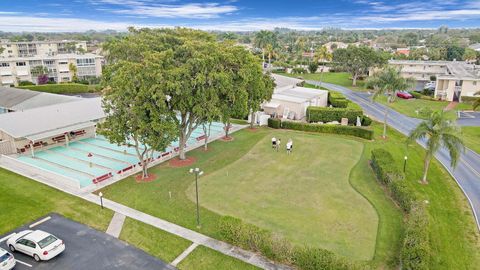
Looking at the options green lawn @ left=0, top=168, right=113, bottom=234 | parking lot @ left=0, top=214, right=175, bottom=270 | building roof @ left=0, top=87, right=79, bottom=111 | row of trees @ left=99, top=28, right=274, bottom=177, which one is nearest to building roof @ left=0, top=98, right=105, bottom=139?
green lawn @ left=0, top=168, right=113, bottom=234

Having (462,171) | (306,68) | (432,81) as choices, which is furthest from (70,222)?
(306,68)

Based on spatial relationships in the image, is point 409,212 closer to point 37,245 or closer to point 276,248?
point 276,248

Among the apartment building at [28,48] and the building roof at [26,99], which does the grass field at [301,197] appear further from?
the apartment building at [28,48]

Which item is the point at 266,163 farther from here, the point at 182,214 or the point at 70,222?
the point at 70,222

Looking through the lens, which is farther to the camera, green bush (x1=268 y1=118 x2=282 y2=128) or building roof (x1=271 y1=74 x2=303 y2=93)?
building roof (x1=271 y1=74 x2=303 y2=93)

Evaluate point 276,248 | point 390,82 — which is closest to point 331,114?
point 390,82

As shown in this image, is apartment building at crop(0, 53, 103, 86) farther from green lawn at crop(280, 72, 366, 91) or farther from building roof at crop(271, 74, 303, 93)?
green lawn at crop(280, 72, 366, 91)
